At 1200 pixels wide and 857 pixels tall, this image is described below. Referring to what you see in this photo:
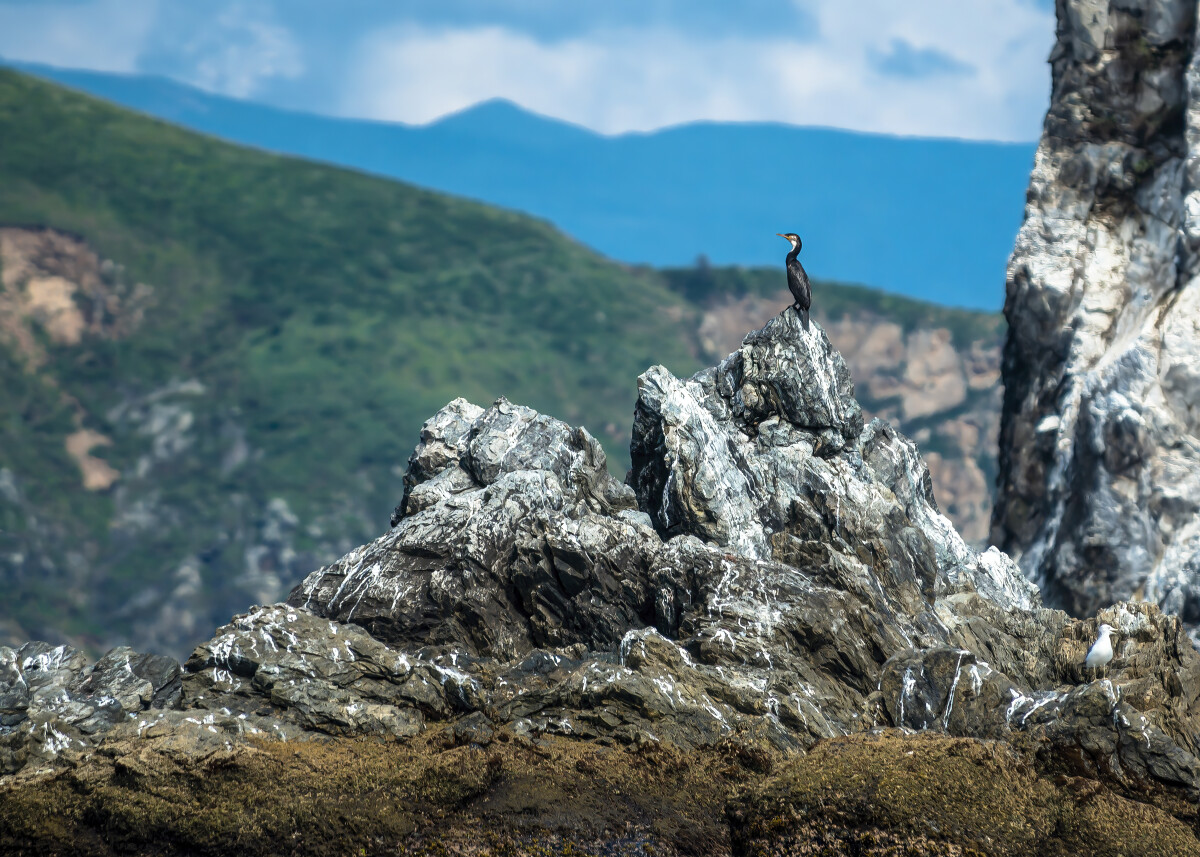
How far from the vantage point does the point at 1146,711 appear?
2797 centimetres

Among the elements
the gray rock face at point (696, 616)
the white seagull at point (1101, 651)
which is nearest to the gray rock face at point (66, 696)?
the gray rock face at point (696, 616)

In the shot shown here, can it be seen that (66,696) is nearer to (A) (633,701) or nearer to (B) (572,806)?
(B) (572,806)

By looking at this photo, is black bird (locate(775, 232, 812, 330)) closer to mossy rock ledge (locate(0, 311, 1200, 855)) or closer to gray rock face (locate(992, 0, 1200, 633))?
mossy rock ledge (locate(0, 311, 1200, 855))

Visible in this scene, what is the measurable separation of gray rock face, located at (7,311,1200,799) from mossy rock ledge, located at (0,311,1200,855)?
9 centimetres

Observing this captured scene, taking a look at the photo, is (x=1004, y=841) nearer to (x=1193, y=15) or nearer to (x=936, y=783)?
(x=936, y=783)

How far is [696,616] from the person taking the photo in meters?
33.8

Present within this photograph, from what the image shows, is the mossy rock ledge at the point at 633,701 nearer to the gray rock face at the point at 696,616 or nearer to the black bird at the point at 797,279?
the gray rock face at the point at 696,616

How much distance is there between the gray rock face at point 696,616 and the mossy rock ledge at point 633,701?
0.09 metres

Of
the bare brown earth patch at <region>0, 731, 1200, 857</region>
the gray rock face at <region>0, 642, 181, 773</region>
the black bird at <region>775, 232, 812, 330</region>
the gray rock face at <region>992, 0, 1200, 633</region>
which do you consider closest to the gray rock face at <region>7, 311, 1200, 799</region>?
the gray rock face at <region>0, 642, 181, 773</region>

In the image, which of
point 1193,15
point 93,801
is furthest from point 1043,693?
point 1193,15

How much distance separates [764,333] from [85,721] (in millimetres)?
25024

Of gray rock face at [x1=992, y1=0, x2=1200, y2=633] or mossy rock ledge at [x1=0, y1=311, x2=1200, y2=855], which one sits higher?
gray rock face at [x1=992, y1=0, x2=1200, y2=633]

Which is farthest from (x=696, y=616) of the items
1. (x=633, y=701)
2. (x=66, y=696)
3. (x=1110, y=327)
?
(x=1110, y=327)

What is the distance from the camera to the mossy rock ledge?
87.3 ft
